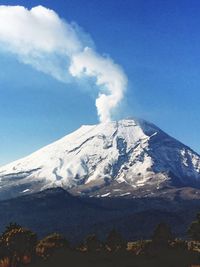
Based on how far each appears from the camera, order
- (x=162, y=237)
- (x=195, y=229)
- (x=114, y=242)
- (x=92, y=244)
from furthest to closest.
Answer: (x=114, y=242)
(x=92, y=244)
(x=162, y=237)
(x=195, y=229)

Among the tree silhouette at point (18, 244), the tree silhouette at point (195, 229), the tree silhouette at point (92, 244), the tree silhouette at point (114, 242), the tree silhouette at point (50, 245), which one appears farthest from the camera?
the tree silhouette at point (114, 242)

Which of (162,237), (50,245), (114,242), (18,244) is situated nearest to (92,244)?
(114,242)

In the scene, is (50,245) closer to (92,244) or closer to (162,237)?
(92,244)

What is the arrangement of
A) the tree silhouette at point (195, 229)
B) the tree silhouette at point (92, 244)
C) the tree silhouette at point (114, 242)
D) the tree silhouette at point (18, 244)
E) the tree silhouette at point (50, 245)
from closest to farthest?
the tree silhouette at point (18, 244), the tree silhouette at point (195, 229), the tree silhouette at point (50, 245), the tree silhouette at point (92, 244), the tree silhouette at point (114, 242)

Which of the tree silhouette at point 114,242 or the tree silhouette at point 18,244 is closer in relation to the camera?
the tree silhouette at point 18,244

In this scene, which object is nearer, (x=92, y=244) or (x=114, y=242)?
(x=92, y=244)

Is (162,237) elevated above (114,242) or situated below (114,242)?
below

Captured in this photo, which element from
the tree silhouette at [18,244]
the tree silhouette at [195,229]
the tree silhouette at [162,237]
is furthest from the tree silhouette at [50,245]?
the tree silhouette at [195,229]

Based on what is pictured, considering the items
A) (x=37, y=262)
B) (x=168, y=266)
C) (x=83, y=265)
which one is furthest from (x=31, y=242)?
(x=168, y=266)

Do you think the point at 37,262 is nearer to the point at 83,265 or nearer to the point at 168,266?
the point at 83,265

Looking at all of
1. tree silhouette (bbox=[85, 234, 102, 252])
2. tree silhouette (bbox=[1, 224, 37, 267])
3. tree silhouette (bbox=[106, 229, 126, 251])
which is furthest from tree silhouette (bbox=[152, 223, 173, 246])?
tree silhouette (bbox=[1, 224, 37, 267])

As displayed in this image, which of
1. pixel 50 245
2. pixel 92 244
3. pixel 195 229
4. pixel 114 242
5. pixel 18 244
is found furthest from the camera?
pixel 114 242

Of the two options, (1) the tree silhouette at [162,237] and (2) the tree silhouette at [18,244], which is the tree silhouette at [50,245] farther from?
(1) the tree silhouette at [162,237]
